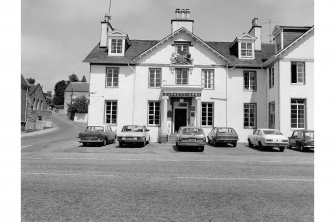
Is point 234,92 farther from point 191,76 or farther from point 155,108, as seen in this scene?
point 155,108

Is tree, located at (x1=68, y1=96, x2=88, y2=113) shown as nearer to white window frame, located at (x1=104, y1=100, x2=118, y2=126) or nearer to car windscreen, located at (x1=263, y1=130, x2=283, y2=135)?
white window frame, located at (x1=104, y1=100, x2=118, y2=126)

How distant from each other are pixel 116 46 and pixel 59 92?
95.7 metres

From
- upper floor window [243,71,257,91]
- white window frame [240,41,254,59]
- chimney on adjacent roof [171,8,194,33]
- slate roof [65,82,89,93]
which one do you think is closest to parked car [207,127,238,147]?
upper floor window [243,71,257,91]

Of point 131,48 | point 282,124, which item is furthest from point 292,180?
point 131,48

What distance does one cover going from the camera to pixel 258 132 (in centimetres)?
2047

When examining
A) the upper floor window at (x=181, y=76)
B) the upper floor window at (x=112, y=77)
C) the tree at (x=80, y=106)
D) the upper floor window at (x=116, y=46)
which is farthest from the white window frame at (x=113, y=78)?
the tree at (x=80, y=106)

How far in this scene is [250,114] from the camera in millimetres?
25812

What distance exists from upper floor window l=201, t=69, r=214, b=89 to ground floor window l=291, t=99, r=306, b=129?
722 centimetres

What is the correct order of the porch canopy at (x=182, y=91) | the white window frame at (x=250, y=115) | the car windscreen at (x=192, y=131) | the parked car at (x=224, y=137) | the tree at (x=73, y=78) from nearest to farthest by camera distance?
the car windscreen at (x=192, y=131) → the parked car at (x=224, y=137) → the porch canopy at (x=182, y=91) → the white window frame at (x=250, y=115) → the tree at (x=73, y=78)

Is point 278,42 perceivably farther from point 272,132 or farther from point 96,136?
point 96,136

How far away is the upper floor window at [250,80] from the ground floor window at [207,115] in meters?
3.94

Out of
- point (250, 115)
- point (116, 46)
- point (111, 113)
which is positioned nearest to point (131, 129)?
point (111, 113)

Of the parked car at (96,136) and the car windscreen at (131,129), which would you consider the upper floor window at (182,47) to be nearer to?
the car windscreen at (131,129)

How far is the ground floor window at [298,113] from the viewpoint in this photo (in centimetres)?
2298
